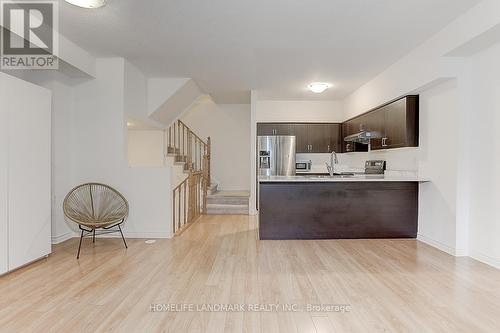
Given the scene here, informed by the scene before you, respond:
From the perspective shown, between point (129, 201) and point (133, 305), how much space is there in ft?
8.10

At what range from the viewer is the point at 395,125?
181 inches

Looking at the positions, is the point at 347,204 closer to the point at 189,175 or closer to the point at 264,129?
the point at 189,175

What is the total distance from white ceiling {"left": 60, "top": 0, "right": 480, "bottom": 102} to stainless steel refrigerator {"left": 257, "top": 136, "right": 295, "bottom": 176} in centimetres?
183

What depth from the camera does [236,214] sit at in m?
6.64

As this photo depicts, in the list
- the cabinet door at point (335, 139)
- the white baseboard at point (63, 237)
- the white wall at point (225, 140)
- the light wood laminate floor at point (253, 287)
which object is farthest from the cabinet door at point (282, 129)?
the white baseboard at point (63, 237)

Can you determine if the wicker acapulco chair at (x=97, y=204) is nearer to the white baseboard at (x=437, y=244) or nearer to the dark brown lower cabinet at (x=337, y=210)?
the dark brown lower cabinet at (x=337, y=210)

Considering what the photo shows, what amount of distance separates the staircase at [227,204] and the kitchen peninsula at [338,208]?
2422mm

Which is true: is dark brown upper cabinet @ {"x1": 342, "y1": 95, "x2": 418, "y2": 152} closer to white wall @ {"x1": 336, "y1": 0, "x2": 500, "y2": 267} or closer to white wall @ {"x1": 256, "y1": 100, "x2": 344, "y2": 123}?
white wall @ {"x1": 336, "y1": 0, "x2": 500, "y2": 267}

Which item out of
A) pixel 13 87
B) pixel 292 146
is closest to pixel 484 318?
pixel 13 87

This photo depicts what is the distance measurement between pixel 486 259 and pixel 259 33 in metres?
3.68

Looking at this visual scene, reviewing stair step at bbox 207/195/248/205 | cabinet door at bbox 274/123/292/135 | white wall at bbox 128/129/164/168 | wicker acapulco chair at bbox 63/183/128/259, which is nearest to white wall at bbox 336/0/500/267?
cabinet door at bbox 274/123/292/135

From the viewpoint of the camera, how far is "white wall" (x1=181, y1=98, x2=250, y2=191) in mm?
8414

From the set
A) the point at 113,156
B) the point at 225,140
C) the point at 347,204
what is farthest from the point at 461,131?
the point at 225,140

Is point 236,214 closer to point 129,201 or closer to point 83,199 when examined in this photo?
point 129,201
